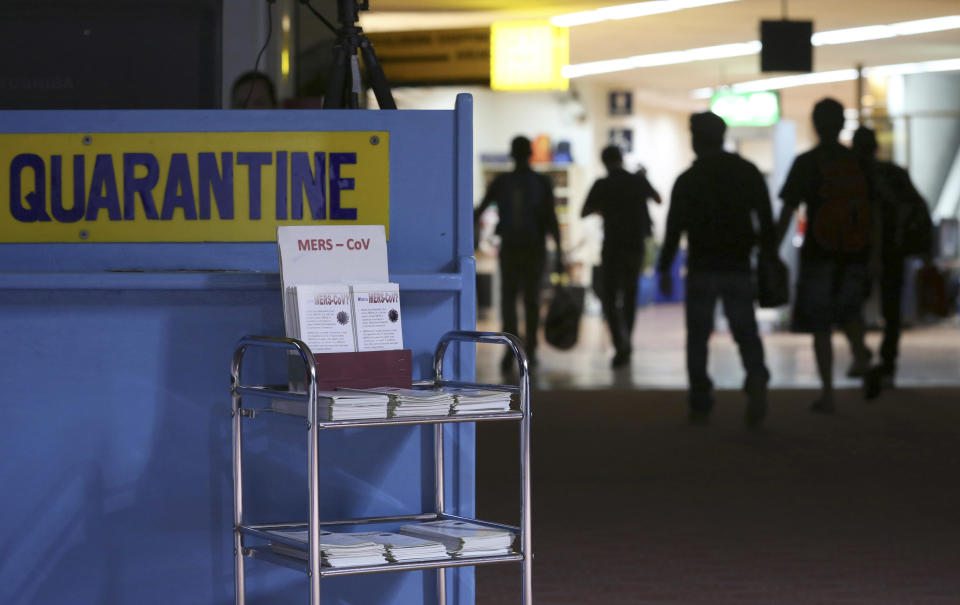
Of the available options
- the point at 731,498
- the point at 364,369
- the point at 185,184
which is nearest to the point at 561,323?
the point at 731,498

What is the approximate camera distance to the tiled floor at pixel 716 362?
26.3 ft

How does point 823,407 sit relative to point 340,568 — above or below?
below

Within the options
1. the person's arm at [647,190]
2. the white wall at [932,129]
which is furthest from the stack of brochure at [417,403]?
the white wall at [932,129]

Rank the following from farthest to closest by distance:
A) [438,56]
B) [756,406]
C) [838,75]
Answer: [838,75] → [438,56] → [756,406]

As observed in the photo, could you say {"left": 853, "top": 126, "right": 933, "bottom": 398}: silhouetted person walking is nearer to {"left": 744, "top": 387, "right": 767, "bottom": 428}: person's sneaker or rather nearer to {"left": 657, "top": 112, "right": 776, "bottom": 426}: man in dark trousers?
{"left": 657, "top": 112, "right": 776, "bottom": 426}: man in dark trousers

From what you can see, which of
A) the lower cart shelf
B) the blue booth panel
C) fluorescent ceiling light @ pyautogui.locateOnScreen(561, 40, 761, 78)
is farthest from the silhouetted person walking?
fluorescent ceiling light @ pyautogui.locateOnScreen(561, 40, 761, 78)

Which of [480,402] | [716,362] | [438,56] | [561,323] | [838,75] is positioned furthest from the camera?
[838,75]

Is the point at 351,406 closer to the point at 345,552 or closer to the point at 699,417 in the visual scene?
the point at 345,552

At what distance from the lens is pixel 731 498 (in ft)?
14.5

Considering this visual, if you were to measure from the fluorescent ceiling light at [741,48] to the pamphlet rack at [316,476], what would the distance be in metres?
9.79

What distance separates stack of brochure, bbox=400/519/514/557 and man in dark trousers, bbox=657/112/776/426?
3746 mm

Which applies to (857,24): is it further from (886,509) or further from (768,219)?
(886,509)

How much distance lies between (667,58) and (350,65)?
12932 mm

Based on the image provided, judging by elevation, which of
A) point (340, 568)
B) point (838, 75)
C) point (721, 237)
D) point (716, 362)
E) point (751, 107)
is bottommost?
point (716, 362)
